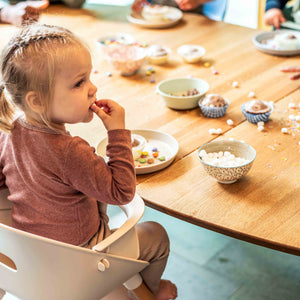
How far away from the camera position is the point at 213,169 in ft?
4.55

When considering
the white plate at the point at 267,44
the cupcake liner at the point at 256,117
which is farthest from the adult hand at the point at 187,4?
the cupcake liner at the point at 256,117

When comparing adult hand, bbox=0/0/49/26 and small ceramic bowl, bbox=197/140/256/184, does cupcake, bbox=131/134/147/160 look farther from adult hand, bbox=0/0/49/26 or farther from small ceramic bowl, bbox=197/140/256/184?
adult hand, bbox=0/0/49/26

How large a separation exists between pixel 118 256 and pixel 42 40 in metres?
0.59

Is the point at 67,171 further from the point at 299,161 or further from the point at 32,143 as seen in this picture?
the point at 299,161

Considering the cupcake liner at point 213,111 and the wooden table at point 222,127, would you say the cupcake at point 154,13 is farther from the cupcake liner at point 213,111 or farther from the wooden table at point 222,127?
the cupcake liner at point 213,111

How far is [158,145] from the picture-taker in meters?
1.68

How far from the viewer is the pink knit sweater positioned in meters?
1.22

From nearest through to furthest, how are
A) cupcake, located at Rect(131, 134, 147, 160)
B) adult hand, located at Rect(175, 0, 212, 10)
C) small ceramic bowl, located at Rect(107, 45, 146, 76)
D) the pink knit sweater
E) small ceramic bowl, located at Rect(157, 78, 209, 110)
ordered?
1. the pink knit sweater
2. cupcake, located at Rect(131, 134, 147, 160)
3. small ceramic bowl, located at Rect(157, 78, 209, 110)
4. small ceramic bowl, located at Rect(107, 45, 146, 76)
5. adult hand, located at Rect(175, 0, 212, 10)

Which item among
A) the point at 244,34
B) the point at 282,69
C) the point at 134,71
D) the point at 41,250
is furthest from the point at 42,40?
the point at 244,34

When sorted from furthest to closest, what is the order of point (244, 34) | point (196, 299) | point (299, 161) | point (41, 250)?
point (244, 34), point (196, 299), point (299, 161), point (41, 250)

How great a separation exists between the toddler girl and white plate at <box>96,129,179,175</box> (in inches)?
9.6

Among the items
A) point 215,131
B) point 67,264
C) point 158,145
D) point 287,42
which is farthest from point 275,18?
point 67,264

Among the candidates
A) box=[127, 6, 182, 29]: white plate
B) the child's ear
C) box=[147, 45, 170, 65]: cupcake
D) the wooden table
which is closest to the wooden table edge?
the wooden table

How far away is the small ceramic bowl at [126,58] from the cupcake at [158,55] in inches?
1.8
